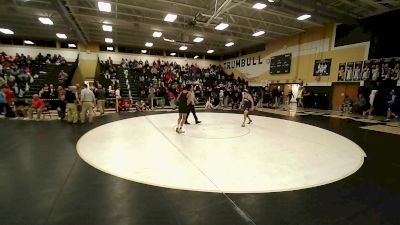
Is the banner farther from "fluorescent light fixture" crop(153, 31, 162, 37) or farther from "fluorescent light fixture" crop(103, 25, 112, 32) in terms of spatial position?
"fluorescent light fixture" crop(103, 25, 112, 32)

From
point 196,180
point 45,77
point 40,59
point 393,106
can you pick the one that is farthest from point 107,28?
point 393,106

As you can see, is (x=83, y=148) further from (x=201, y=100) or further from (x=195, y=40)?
(x=195, y=40)

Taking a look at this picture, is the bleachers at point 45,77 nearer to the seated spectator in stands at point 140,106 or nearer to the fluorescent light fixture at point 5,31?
the fluorescent light fixture at point 5,31

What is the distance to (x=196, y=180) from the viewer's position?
3.41 m

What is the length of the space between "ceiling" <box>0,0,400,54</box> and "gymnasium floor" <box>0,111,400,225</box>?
8.01 metres

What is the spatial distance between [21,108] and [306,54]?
17.9 m

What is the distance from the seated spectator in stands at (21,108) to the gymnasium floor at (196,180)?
13.9 ft

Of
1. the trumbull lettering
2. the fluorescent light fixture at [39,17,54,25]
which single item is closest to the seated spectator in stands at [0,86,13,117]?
the fluorescent light fixture at [39,17,54,25]

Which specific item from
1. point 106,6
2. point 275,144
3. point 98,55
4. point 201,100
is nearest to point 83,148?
point 275,144

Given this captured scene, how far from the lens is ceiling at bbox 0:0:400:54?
11.2m

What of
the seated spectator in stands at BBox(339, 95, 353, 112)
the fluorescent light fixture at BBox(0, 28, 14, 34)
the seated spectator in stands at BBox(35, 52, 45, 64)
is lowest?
the seated spectator in stands at BBox(339, 95, 353, 112)

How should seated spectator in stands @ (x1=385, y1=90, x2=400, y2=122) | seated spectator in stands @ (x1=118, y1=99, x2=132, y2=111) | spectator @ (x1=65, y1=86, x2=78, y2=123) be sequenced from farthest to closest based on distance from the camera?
seated spectator in stands @ (x1=118, y1=99, x2=132, y2=111), seated spectator in stands @ (x1=385, y1=90, x2=400, y2=122), spectator @ (x1=65, y1=86, x2=78, y2=123)

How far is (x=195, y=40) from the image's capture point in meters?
20.1

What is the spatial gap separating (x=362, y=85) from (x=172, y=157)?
13595 mm
